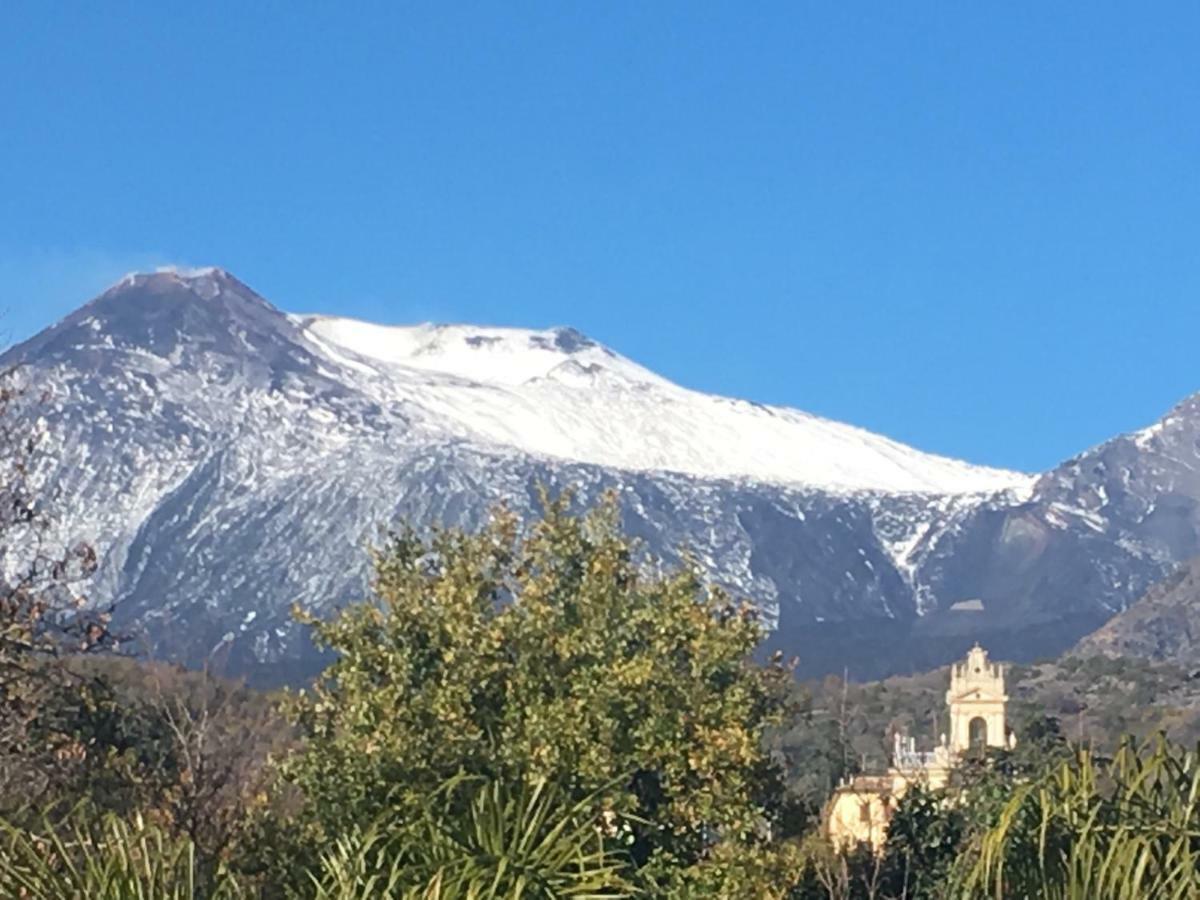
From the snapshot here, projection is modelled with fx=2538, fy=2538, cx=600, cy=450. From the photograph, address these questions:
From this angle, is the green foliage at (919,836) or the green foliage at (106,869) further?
the green foliage at (919,836)

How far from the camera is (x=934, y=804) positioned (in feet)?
97.5

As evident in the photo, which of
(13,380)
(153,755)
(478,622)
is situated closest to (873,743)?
(153,755)

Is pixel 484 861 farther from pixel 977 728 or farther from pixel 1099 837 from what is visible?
pixel 977 728

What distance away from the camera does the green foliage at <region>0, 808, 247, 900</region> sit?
1266cm

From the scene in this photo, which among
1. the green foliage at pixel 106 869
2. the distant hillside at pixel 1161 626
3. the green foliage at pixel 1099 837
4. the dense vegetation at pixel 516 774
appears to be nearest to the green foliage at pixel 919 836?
the dense vegetation at pixel 516 774

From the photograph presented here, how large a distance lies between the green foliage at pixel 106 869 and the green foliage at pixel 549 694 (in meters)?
8.23

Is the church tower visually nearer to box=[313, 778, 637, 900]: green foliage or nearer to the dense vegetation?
the dense vegetation

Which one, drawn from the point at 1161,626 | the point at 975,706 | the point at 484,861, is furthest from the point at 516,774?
the point at 1161,626

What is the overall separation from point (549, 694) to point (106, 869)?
13505 millimetres

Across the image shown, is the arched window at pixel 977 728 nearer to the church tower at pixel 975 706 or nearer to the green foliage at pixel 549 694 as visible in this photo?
the church tower at pixel 975 706

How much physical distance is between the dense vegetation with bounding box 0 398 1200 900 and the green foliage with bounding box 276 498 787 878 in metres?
0.04

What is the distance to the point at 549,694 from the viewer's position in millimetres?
25938

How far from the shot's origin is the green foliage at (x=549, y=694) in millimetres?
24469

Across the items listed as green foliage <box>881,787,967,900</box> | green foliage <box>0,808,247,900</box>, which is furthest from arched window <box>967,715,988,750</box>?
green foliage <box>0,808,247,900</box>
